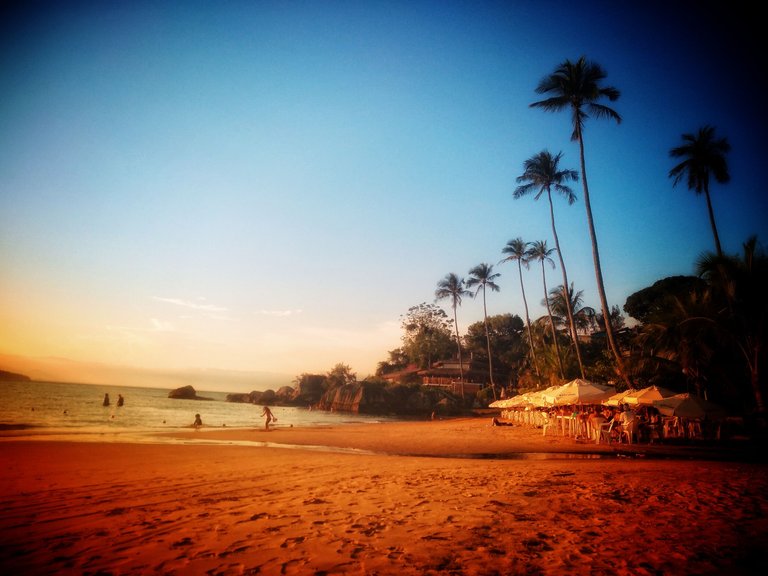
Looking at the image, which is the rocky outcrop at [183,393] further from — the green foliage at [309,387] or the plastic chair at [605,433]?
the plastic chair at [605,433]

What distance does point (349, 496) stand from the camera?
6660 millimetres

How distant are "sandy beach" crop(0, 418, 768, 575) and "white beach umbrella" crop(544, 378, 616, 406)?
6519 mm

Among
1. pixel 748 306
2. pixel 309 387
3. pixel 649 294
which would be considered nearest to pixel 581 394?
pixel 748 306

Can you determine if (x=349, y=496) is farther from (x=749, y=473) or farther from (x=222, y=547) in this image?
(x=749, y=473)

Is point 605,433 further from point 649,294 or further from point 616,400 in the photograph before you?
point 649,294

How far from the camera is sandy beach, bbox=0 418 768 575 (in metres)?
3.83

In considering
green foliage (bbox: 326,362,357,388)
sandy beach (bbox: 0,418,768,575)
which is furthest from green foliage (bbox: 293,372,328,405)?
sandy beach (bbox: 0,418,768,575)

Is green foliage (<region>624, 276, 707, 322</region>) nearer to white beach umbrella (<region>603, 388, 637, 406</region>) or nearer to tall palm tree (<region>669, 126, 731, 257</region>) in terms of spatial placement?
tall palm tree (<region>669, 126, 731, 257</region>)

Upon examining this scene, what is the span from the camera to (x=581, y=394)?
16797 millimetres

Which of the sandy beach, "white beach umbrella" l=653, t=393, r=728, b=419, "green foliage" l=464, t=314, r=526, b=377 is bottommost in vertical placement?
the sandy beach

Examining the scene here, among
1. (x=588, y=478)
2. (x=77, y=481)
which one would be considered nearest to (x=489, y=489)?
(x=588, y=478)

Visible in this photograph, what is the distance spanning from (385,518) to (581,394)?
588 inches

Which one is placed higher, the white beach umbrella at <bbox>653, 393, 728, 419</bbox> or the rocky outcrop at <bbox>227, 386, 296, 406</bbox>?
the white beach umbrella at <bbox>653, 393, 728, 419</bbox>

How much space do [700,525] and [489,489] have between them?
3166 millimetres
